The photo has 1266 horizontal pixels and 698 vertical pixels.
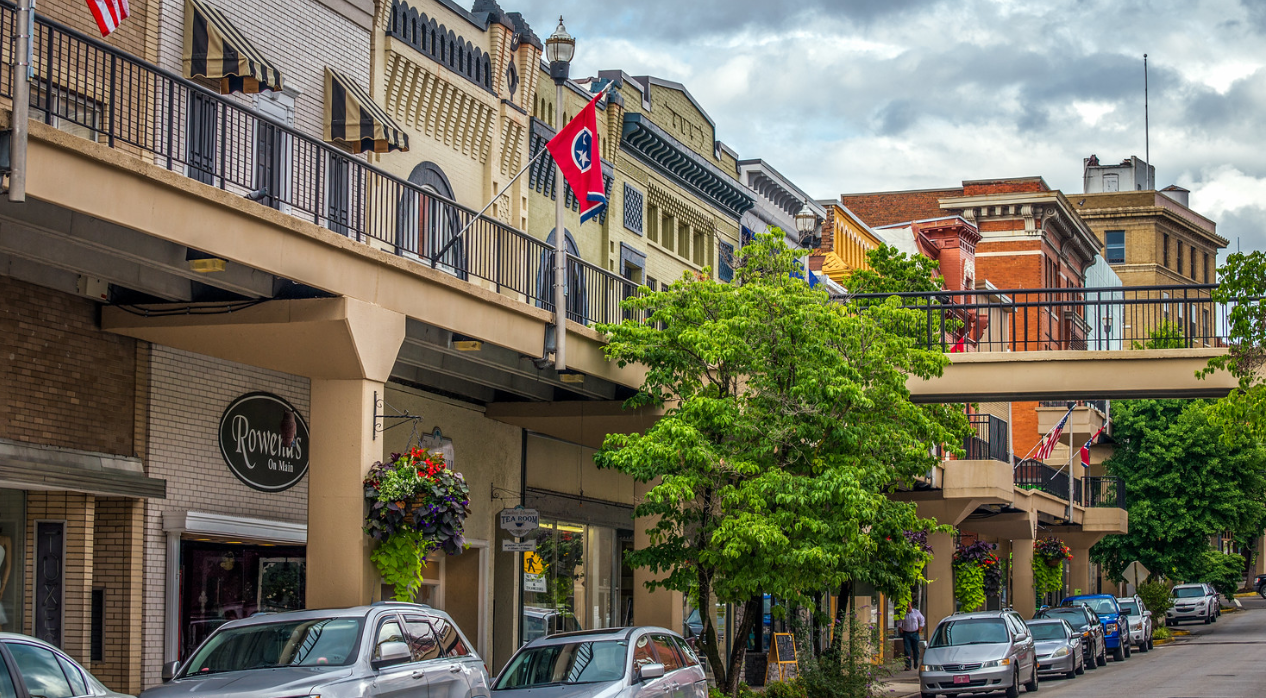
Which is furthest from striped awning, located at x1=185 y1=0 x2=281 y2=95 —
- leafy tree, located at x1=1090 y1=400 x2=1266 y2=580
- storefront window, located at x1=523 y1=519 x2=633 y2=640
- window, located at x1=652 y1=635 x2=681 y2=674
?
leafy tree, located at x1=1090 y1=400 x2=1266 y2=580

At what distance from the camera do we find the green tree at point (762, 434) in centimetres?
2116

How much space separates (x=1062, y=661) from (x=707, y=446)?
1507 centimetres

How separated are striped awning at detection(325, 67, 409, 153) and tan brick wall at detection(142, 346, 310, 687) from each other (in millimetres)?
3649

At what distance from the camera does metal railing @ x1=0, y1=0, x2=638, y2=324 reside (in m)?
13.7

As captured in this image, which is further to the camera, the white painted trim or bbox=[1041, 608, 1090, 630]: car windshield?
bbox=[1041, 608, 1090, 630]: car windshield

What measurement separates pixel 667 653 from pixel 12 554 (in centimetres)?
684

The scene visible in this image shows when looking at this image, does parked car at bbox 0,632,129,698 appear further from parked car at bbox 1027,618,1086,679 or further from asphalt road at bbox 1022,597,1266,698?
parked car at bbox 1027,618,1086,679

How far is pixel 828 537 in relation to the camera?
2145 centimetres

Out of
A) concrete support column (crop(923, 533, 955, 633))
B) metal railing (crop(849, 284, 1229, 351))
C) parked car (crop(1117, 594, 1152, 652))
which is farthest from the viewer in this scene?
parked car (crop(1117, 594, 1152, 652))

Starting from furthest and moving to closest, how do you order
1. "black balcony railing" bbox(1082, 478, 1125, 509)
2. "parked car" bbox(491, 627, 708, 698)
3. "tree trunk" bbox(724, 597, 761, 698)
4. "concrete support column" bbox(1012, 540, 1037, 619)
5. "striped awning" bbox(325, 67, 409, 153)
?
"black balcony railing" bbox(1082, 478, 1125, 509)
"concrete support column" bbox(1012, 540, 1037, 619)
"tree trunk" bbox(724, 597, 761, 698)
"striped awning" bbox(325, 67, 409, 153)
"parked car" bbox(491, 627, 708, 698)

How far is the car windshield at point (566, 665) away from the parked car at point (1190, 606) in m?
47.8

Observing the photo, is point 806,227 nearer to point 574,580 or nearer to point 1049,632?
point 574,580

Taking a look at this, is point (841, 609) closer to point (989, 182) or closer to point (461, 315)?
point (461, 315)

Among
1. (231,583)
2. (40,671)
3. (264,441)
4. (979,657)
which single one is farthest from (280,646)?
(979,657)
